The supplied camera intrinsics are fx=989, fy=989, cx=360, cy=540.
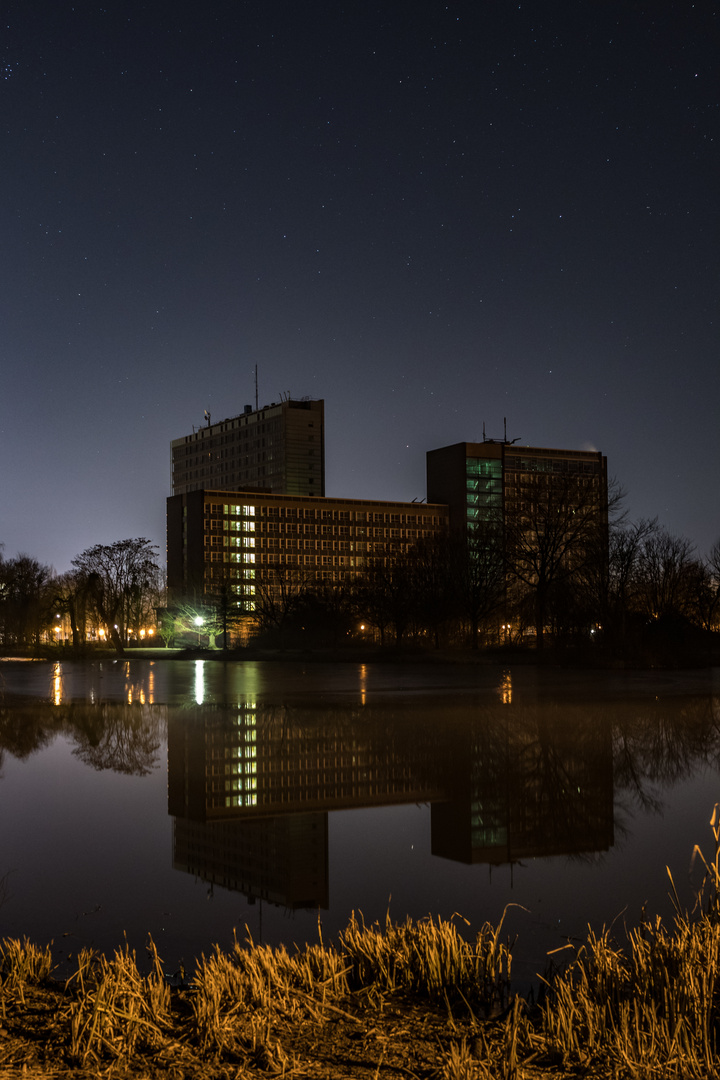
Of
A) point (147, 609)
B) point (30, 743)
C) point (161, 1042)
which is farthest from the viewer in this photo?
point (147, 609)

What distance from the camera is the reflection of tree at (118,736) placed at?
17.5 meters

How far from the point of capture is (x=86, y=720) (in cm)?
2545

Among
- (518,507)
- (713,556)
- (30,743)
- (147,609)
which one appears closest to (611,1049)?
(30,743)

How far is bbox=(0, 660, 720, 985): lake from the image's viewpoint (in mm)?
7832

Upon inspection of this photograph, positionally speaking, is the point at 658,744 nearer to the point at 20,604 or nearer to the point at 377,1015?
the point at 377,1015

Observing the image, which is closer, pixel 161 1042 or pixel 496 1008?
pixel 161 1042

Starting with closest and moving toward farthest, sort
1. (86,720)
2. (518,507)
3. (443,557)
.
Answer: (86,720), (518,507), (443,557)

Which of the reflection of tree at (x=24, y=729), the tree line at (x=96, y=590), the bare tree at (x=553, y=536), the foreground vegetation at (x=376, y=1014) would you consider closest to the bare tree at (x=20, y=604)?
the tree line at (x=96, y=590)

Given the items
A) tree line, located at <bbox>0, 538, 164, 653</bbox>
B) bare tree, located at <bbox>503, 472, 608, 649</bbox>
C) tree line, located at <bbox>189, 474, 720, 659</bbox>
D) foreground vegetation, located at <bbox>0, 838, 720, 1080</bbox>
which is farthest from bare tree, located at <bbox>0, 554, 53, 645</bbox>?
foreground vegetation, located at <bbox>0, 838, 720, 1080</bbox>

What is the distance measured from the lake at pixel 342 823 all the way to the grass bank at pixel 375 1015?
833mm

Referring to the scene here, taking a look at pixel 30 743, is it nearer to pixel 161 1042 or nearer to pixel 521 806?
pixel 521 806

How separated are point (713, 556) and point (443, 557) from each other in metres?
35.7

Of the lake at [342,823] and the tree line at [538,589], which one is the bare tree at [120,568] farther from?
the lake at [342,823]

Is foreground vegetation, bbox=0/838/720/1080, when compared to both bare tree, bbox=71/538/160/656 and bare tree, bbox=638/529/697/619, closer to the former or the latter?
bare tree, bbox=638/529/697/619
